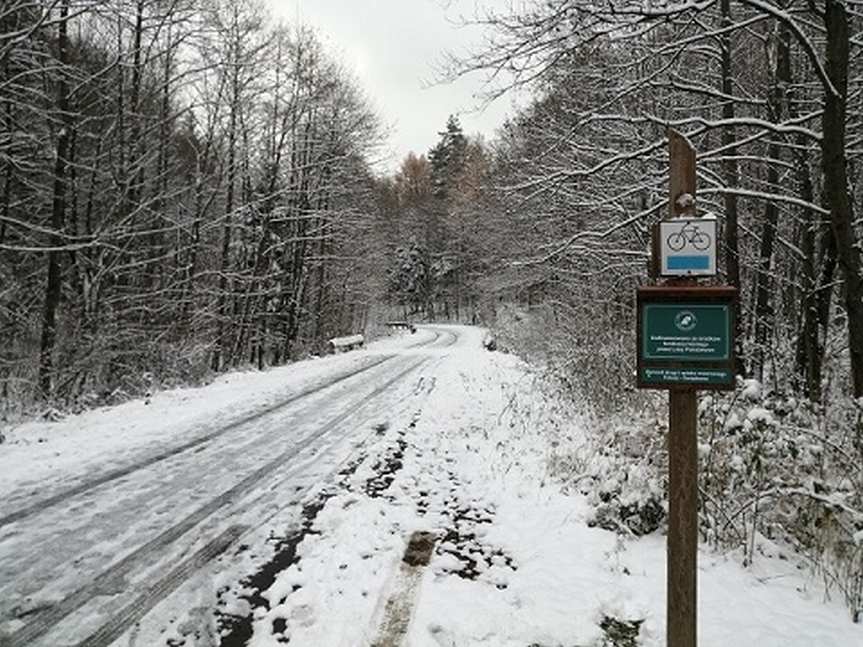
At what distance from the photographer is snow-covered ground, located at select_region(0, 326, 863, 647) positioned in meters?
3.57

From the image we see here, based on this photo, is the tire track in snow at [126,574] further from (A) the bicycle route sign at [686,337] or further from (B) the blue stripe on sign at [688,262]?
(B) the blue stripe on sign at [688,262]

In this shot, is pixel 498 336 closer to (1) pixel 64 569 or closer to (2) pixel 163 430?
(2) pixel 163 430

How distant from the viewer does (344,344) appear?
27.0 metres

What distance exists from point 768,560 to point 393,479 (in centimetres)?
368

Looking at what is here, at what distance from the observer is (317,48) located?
2369cm

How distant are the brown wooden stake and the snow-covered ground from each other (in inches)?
24.0

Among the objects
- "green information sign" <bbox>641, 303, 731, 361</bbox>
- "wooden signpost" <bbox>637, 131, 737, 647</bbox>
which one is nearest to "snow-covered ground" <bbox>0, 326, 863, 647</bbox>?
→ "wooden signpost" <bbox>637, 131, 737, 647</bbox>

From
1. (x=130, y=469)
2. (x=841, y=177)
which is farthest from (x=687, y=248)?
(x=130, y=469)

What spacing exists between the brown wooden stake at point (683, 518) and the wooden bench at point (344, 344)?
23845mm

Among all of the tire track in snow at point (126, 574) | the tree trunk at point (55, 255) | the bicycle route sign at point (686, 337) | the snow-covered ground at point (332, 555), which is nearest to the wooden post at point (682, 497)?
the bicycle route sign at point (686, 337)

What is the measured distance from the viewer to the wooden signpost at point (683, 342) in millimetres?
2867

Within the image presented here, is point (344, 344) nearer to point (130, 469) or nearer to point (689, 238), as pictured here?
point (130, 469)

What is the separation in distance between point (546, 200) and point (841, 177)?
7041mm

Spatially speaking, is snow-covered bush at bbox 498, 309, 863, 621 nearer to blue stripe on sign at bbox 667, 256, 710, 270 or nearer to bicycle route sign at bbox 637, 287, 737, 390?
bicycle route sign at bbox 637, 287, 737, 390
